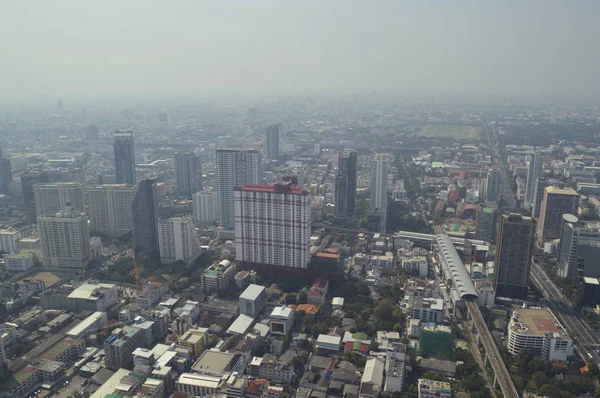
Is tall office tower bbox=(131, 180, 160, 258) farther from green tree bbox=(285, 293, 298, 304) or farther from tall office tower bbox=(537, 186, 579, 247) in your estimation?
tall office tower bbox=(537, 186, 579, 247)

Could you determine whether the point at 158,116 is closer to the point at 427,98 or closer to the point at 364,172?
the point at 364,172

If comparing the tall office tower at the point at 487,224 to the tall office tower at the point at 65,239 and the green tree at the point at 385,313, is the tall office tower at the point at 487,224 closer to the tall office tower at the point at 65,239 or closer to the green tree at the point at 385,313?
the green tree at the point at 385,313

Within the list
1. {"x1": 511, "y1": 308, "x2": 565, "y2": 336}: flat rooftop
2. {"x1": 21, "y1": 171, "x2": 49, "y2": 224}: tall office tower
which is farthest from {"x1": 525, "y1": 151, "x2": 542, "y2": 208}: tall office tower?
{"x1": 21, "y1": 171, "x2": 49, "y2": 224}: tall office tower

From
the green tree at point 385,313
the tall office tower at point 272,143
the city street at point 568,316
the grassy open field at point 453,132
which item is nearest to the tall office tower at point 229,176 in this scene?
the green tree at point 385,313

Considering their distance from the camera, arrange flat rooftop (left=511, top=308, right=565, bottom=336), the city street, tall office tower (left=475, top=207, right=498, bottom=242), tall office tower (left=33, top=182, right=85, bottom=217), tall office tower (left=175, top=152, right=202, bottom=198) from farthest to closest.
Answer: tall office tower (left=175, top=152, right=202, bottom=198) < tall office tower (left=33, top=182, right=85, bottom=217) < tall office tower (left=475, top=207, right=498, bottom=242) < the city street < flat rooftop (left=511, top=308, right=565, bottom=336)

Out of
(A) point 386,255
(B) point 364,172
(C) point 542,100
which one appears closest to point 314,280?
(A) point 386,255
